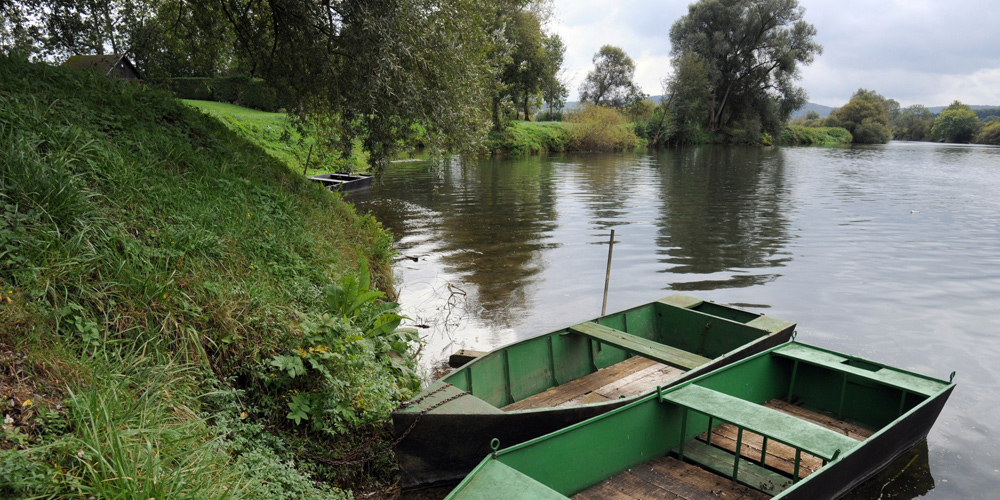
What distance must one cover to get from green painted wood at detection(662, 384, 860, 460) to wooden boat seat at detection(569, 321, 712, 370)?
1.19 metres

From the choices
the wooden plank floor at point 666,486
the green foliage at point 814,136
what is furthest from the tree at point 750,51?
the wooden plank floor at point 666,486

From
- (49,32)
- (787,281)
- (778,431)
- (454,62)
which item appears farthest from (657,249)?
(49,32)

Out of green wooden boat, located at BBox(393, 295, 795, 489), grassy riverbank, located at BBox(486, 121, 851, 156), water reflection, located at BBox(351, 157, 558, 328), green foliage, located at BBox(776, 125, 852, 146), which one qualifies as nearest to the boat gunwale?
green wooden boat, located at BBox(393, 295, 795, 489)

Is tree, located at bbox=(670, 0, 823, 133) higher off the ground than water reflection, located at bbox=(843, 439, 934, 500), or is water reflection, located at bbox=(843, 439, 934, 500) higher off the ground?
tree, located at bbox=(670, 0, 823, 133)

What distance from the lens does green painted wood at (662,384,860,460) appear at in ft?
15.8

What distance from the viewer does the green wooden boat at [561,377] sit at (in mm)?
5168

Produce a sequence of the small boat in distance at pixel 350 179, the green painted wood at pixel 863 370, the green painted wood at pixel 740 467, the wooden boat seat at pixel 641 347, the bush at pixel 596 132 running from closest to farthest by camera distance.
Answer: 1. the green painted wood at pixel 740 467
2. the green painted wood at pixel 863 370
3. the wooden boat seat at pixel 641 347
4. the small boat in distance at pixel 350 179
5. the bush at pixel 596 132

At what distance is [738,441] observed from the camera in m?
5.28

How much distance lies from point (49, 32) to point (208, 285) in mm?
8509

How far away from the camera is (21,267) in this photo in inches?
175

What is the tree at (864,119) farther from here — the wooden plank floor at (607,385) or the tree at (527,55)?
the wooden plank floor at (607,385)

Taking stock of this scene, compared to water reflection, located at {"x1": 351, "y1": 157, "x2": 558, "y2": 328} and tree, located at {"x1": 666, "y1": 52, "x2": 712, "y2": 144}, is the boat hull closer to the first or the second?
water reflection, located at {"x1": 351, "y1": 157, "x2": 558, "y2": 328}

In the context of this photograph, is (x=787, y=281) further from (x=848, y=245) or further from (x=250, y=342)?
(x=250, y=342)

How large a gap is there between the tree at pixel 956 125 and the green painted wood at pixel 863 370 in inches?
4624
